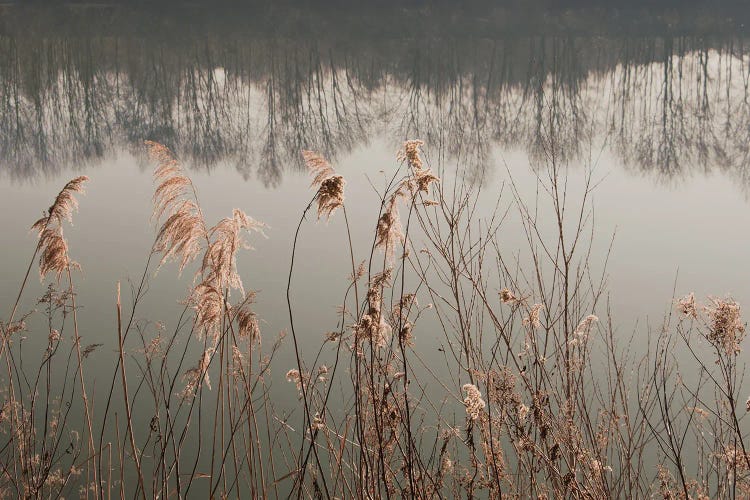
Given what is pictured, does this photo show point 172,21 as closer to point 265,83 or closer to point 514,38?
point 265,83

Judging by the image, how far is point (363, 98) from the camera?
68.8ft

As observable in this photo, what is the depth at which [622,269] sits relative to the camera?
814 cm

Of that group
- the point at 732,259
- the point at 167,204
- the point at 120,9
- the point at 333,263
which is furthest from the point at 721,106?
the point at 120,9

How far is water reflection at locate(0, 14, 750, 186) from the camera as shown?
599 inches

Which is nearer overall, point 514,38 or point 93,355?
point 93,355

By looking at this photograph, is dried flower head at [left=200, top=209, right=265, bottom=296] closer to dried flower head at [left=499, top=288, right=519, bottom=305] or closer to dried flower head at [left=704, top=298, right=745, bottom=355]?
dried flower head at [left=499, top=288, right=519, bottom=305]

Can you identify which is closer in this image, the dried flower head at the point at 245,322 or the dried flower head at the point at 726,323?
the dried flower head at the point at 726,323

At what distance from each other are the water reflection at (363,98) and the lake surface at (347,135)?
0.28 ft

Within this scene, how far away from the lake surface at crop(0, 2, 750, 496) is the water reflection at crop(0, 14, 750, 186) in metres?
0.09

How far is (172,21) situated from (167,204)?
29.3m

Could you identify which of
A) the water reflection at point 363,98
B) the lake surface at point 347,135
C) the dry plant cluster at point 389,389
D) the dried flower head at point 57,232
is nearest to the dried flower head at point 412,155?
the dry plant cluster at point 389,389

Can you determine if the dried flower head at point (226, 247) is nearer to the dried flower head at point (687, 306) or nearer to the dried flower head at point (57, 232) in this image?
the dried flower head at point (57, 232)

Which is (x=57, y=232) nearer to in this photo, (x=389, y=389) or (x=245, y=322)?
(x=245, y=322)

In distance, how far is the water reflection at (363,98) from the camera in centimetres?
1520
